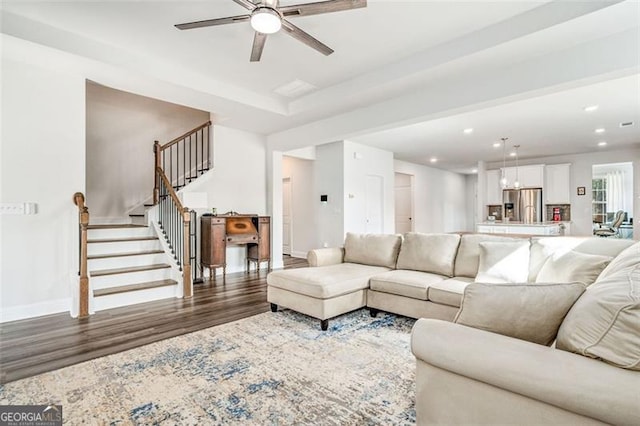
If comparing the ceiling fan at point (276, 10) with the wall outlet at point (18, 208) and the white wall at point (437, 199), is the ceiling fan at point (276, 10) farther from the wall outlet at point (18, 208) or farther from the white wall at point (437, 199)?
the white wall at point (437, 199)

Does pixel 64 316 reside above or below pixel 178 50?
below

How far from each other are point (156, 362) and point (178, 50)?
3.13 metres

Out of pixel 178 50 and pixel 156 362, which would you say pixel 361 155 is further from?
pixel 156 362

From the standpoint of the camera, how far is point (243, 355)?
2561mm

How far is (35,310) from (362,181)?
237 inches

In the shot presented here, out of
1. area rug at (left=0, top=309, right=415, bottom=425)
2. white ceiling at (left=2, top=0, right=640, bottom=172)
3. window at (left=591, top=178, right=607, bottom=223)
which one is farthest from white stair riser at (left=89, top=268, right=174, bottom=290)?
window at (left=591, top=178, right=607, bottom=223)

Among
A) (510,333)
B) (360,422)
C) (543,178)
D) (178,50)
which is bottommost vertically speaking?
(360,422)

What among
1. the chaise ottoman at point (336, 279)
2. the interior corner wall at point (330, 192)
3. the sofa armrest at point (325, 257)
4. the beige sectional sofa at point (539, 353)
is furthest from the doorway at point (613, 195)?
the beige sectional sofa at point (539, 353)

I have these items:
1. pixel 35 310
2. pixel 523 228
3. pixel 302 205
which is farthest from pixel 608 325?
pixel 302 205

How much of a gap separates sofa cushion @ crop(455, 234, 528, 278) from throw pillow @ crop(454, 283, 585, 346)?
2.01 m

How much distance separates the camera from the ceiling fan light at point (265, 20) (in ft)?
7.47

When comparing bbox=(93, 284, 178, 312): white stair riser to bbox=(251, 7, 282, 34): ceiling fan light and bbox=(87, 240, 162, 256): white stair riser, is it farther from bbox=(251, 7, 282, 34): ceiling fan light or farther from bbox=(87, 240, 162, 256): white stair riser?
bbox=(251, 7, 282, 34): ceiling fan light

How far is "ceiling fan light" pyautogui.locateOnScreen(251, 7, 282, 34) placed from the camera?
2.28 meters

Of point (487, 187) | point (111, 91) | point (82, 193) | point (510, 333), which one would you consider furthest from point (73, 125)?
point (487, 187)
